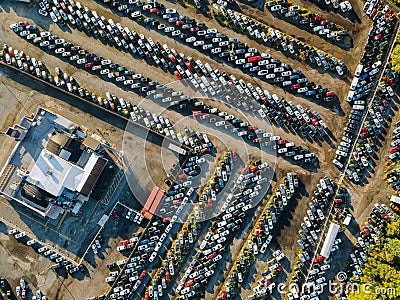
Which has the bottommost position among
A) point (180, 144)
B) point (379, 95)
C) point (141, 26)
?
point (180, 144)

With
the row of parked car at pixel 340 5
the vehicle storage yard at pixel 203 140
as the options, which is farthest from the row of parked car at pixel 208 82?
the row of parked car at pixel 340 5

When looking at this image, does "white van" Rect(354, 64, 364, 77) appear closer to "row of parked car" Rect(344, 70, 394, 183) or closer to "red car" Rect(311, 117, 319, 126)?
"row of parked car" Rect(344, 70, 394, 183)

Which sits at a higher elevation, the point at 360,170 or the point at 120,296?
the point at 360,170

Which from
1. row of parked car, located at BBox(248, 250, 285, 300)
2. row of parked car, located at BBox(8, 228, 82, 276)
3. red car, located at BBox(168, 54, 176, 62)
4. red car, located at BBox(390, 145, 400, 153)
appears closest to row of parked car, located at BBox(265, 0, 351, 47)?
red car, located at BBox(168, 54, 176, 62)

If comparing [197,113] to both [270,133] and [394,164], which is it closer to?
[270,133]

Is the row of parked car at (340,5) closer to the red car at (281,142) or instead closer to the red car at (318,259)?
the red car at (281,142)

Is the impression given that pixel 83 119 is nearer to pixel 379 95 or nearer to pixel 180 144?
pixel 180 144

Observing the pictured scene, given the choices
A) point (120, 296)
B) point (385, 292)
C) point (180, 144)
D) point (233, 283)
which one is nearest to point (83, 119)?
point (180, 144)
